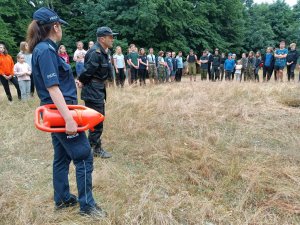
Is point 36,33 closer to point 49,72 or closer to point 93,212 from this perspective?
point 49,72

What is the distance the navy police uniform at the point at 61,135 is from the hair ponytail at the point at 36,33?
0.05m

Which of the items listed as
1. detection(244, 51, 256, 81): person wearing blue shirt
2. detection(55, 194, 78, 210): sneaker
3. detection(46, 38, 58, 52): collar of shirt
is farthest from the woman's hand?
detection(244, 51, 256, 81): person wearing blue shirt

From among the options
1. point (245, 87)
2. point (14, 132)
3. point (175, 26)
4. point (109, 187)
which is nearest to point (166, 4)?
point (175, 26)

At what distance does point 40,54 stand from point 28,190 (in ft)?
5.47

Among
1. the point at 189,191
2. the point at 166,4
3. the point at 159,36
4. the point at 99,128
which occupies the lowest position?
the point at 189,191

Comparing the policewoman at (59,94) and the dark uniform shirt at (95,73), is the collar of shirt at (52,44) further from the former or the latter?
the dark uniform shirt at (95,73)

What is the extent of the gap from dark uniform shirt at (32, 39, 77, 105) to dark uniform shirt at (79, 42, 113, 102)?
142 cm

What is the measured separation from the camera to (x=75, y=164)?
102 inches

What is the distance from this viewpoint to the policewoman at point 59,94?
2.32 meters

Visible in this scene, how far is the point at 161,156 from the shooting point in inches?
162

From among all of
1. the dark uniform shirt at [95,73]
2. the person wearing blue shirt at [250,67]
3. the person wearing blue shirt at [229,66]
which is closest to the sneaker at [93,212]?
the dark uniform shirt at [95,73]

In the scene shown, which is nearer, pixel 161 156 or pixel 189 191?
pixel 189 191

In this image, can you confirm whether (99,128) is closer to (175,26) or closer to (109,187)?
(109,187)

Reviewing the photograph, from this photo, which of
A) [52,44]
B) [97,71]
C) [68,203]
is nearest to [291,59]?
[97,71]
